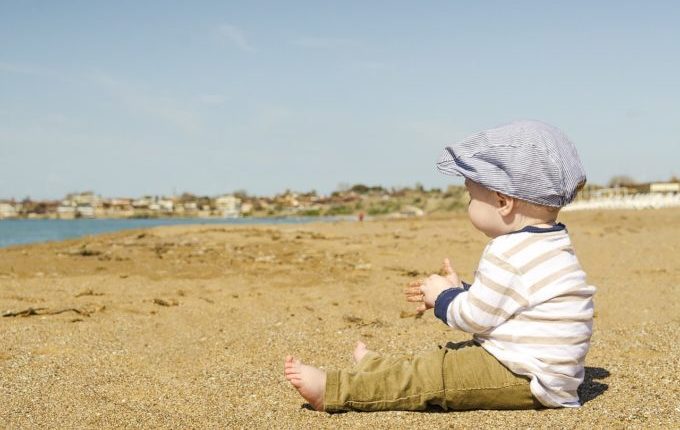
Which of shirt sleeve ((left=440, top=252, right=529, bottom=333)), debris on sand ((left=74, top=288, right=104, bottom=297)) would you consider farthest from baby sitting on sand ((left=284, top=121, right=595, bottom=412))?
debris on sand ((left=74, top=288, right=104, bottom=297))

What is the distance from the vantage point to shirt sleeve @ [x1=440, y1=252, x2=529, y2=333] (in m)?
2.28

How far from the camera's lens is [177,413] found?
95.3 inches

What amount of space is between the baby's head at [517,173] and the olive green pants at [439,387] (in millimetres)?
522

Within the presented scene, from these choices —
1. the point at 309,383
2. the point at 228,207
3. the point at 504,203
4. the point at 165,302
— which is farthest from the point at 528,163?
the point at 228,207

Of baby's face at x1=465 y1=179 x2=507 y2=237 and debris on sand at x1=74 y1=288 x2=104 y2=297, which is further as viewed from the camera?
debris on sand at x1=74 y1=288 x2=104 y2=297

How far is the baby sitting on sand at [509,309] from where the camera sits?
7.48ft

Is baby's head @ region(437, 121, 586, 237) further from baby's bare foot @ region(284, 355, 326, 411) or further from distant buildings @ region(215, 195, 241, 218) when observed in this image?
distant buildings @ region(215, 195, 241, 218)

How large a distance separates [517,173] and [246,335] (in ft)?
6.90

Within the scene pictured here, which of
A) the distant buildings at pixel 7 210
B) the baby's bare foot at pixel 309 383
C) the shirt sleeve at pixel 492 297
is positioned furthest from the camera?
the distant buildings at pixel 7 210

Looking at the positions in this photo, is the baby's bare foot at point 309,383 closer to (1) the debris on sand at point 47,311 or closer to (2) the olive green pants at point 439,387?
(2) the olive green pants at point 439,387

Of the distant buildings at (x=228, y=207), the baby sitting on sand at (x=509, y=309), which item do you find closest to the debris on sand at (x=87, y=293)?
the baby sitting on sand at (x=509, y=309)

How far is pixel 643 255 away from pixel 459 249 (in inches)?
90.4

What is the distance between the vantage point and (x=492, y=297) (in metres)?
2.28

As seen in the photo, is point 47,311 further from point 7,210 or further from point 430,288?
point 7,210
